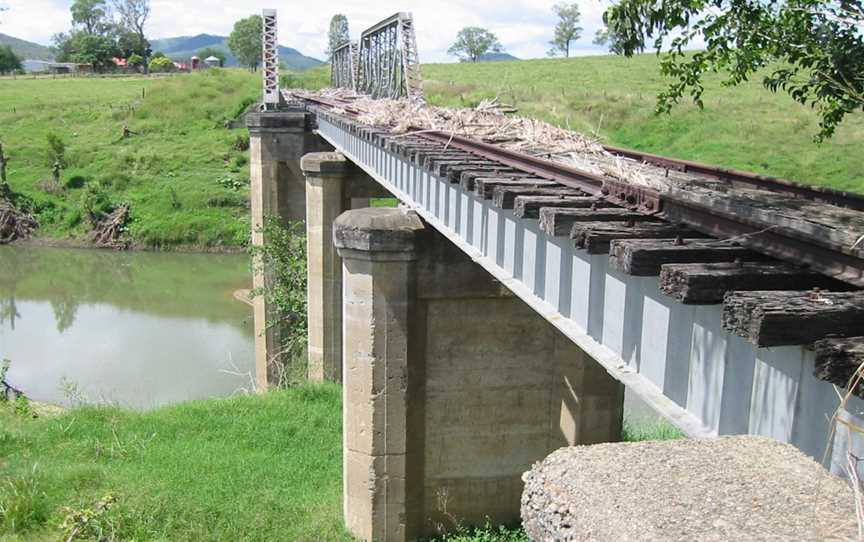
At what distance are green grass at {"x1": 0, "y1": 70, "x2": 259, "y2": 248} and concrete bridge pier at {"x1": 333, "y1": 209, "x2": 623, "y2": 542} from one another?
20.7 meters

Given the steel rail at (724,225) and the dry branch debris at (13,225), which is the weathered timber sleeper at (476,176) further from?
the dry branch debris at (13,225)

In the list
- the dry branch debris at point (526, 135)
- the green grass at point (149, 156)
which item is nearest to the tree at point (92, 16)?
the green grass at point (149, 156)

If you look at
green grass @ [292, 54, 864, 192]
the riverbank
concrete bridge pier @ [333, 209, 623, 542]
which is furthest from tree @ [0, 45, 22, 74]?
concrete bridge pier @ [333, 209, 623, 542]

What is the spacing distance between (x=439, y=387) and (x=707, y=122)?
34566 mm

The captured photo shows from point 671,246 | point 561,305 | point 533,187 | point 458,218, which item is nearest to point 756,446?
point 671,246

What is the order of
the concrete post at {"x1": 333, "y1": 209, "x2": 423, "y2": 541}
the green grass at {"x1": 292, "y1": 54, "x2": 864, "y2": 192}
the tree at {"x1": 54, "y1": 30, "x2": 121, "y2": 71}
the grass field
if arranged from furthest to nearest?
the tree at {"x1": 54, "y1": 30, "x2": 121, "y2": 71}
the grass field
the green grass at {"x1": 292, "y1": 54, "x2": 864, "y2": 192}
the concrete post at {"x1": 333, "y1": 209, "x2": 423, "y2": 541}

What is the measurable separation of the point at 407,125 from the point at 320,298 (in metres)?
9.42

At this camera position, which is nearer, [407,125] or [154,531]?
[154,531]

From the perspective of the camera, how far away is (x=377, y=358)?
42.4 feet

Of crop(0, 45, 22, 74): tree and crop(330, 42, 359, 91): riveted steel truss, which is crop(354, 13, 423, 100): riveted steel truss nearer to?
crop(330, 42, 359, 91): riveted steel truss

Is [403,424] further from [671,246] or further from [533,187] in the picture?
[671,246]

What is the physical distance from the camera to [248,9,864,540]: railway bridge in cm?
377

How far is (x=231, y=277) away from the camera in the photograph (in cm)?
4441

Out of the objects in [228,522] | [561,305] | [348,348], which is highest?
[561,305]
